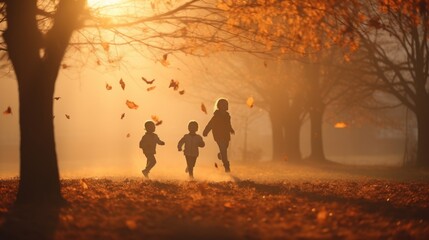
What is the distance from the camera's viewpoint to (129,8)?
1105cm

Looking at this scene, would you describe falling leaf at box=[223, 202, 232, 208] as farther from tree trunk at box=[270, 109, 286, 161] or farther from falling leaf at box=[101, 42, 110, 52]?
tree trunk at box=[270, 109, 286, 161]

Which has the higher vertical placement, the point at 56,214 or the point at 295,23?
the point at 295,23

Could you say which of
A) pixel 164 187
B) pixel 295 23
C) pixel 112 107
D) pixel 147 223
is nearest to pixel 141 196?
pixel 164 187

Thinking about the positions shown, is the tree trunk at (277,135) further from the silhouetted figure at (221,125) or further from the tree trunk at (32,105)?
the tree trunk at (32,105)

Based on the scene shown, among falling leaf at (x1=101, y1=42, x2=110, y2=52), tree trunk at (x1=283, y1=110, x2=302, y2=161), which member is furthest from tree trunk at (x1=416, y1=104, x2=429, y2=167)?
falling leaf at (x1=101, y1=42, x2=110, y2=52)

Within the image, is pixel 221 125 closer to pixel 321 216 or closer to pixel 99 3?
pixel 99 3

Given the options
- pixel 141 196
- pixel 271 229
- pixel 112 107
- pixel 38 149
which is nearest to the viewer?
pixel 271 229

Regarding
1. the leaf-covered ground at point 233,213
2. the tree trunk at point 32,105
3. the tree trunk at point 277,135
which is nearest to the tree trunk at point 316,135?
the tree trunk at point 277,135

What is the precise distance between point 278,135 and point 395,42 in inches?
317

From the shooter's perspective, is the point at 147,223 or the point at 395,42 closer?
the point at 147,223

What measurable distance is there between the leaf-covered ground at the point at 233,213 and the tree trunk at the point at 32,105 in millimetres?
500

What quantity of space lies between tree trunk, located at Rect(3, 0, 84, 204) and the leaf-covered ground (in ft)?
1.64

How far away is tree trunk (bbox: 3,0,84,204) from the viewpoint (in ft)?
28.6

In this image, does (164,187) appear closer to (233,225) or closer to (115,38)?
(115,38)
